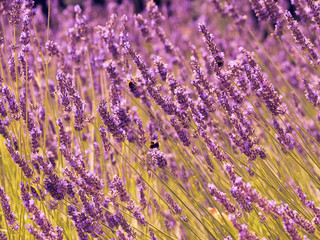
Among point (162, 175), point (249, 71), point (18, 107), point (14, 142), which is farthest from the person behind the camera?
point (162, 175)

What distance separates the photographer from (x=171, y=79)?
72.7 inches

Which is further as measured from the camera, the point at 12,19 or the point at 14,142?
the point at 14,142

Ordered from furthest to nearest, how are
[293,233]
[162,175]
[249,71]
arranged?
[162,175] < [249,71] < [293,233]

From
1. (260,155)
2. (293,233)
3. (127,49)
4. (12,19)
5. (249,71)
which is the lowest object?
(293,233)

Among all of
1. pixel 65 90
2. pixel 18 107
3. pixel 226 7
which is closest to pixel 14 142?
pixel 18 107

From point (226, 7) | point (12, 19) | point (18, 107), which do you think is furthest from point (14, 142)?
point (226, 7)

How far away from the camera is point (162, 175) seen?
2439 mm

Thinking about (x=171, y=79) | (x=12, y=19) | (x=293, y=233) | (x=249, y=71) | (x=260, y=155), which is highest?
Result: (x=12, y=19)

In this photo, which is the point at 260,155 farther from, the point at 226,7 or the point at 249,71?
the point at 226,7

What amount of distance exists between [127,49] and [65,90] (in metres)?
0.37

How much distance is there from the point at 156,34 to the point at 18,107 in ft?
4.49

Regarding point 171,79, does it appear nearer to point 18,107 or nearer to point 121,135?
point 121,135

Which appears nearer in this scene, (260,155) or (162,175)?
(260,155)

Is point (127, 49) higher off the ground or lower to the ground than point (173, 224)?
higher
